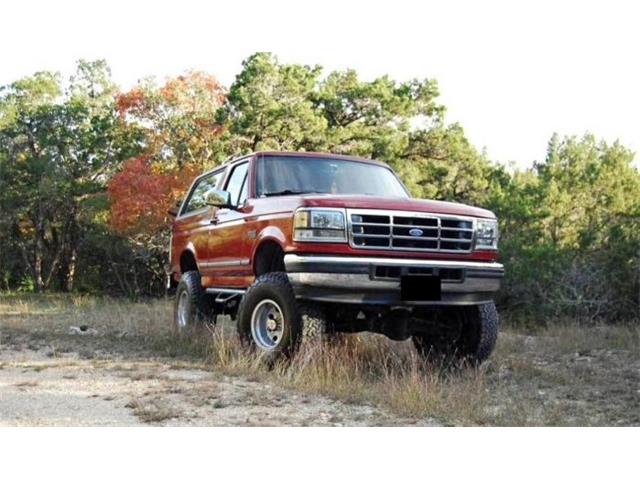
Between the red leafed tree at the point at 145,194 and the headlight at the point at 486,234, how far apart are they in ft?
43.2

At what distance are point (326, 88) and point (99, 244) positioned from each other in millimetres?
10399

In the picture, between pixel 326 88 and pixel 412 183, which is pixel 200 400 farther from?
pixel 326 88

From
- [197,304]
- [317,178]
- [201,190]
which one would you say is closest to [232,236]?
[317,178]

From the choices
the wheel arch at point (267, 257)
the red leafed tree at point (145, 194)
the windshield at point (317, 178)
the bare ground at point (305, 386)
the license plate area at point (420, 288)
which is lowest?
the bare ground at point (305, 386)

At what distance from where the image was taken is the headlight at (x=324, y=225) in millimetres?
6062

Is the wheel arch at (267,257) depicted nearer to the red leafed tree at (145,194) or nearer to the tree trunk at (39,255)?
the red leafed tree at (145,194)

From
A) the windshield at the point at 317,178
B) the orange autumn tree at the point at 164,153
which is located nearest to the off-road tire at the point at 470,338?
the windshield at the point at 317,178

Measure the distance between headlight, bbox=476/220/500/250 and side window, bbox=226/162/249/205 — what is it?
2359 millimetres

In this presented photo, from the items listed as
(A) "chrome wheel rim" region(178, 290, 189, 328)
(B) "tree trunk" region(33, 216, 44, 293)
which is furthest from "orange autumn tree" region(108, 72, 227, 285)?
(A) "chrome wheel rim" region(178, 290, 189, 328)

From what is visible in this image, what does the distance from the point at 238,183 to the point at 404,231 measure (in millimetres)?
2325

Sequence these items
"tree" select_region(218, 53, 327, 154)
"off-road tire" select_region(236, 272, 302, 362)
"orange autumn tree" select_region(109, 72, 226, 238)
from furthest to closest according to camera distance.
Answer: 1. "orange autumn tree" select_region(109, 72, 226, 238)
2. "tree" select_region(218, 53, 327, 154)
3. "off-road tire" select_region(236, 272, 302, 362)

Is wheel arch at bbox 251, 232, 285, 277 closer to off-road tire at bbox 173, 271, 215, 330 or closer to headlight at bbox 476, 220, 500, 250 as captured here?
headlight at bbox 476, 220, 500, 250

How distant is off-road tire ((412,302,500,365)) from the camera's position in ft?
22.8

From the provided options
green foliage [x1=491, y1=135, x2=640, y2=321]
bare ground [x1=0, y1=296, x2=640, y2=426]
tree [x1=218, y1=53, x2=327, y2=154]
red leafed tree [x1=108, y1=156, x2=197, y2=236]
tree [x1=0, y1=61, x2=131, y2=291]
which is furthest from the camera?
tree [x1=0, y1=61, x2=131, y2=291]
